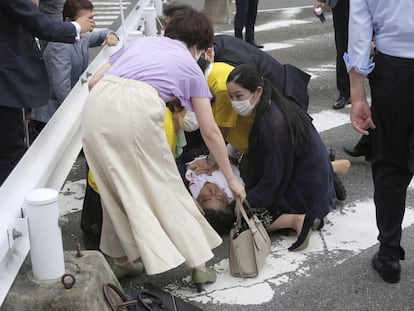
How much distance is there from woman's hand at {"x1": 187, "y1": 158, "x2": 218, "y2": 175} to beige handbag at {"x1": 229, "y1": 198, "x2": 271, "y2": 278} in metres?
0.75

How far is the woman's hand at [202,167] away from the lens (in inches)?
163

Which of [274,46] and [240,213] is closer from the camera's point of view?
[240,213]

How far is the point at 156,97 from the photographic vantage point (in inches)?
117

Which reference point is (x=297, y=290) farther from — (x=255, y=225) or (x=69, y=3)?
(x=69, y=3)

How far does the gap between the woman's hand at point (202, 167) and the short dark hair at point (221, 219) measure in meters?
0.33

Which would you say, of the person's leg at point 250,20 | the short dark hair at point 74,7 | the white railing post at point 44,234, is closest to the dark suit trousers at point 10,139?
the white railing post at point 44,234

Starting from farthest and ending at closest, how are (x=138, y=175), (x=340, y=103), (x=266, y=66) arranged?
(x=340, y=103) < (x=266, y=66) < (x=138, y=175)

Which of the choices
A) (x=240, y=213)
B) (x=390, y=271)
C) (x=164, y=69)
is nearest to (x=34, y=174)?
(x=164, y=69)

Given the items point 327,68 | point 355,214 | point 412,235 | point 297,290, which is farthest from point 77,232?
point 327,68

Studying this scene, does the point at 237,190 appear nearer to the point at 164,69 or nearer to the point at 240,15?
the point at 164,69

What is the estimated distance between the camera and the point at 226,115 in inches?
157

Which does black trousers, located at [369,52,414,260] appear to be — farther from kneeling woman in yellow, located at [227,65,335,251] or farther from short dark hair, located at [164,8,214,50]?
short dark hair, located at [164,8,214,50]

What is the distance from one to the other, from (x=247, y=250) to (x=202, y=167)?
98cm

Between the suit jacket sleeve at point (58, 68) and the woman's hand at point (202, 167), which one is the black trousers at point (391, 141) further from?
the suit jacket sleeve at point (58, 68)
